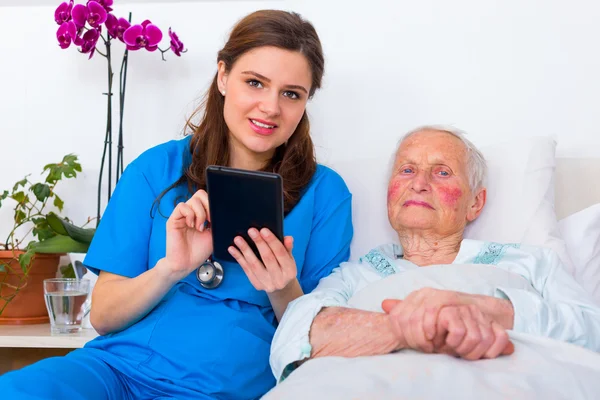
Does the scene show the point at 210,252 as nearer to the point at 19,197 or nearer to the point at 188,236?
the point at 188,236

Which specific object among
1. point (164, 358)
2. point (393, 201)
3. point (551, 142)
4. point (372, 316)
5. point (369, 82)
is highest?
point (369, 82)

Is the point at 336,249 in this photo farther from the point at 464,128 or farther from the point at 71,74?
the point at 71,74

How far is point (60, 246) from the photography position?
6.63 ft

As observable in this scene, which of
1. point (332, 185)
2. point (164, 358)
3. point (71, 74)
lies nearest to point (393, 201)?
point (332, 185)

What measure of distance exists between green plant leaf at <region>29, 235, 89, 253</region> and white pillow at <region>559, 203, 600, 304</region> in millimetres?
1278

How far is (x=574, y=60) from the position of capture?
6.75 ft

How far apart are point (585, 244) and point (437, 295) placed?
2.25 ft

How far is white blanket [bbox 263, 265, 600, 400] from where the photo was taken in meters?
1.01

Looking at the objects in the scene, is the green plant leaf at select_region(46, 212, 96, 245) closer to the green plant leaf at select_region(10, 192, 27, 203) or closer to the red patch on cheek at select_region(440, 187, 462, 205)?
the green plant leaf at select_region(10, 192, 27, 203)

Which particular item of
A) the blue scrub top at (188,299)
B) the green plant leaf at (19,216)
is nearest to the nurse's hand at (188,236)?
the blue scrub top at (188,299)

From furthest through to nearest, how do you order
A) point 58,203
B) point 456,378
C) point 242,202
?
1. point 58,203
2. point 242,202
3. point 456,378

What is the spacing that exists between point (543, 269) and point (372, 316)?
0.44 m

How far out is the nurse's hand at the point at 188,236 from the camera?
1373mm

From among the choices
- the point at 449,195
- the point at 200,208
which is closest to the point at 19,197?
the point at 200,208
